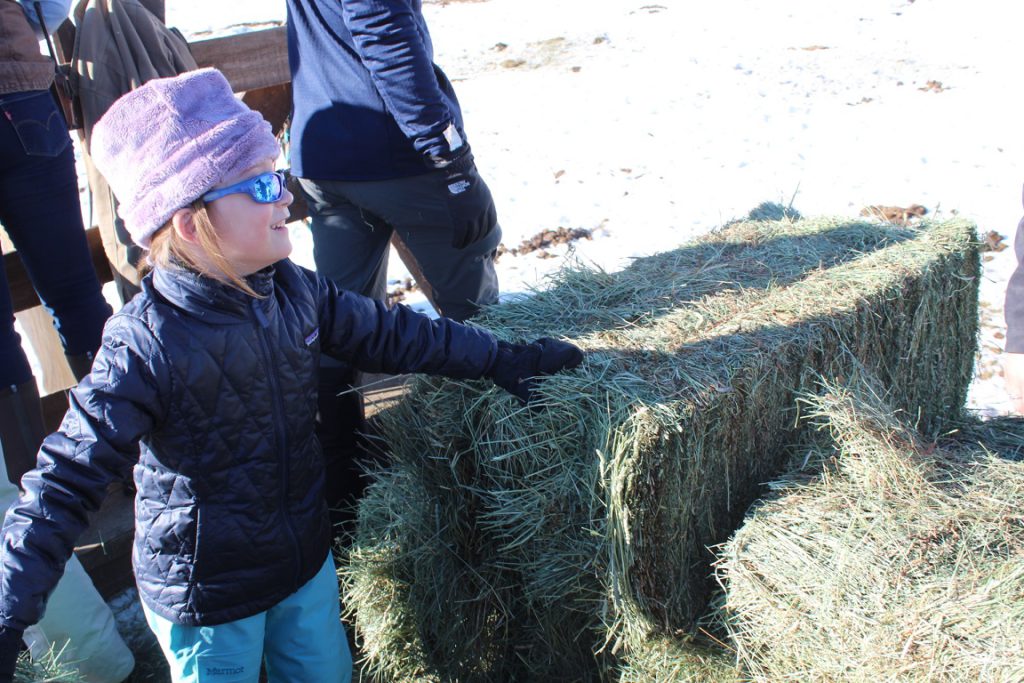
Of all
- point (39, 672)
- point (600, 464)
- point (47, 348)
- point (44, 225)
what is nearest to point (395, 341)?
point (600, 464)

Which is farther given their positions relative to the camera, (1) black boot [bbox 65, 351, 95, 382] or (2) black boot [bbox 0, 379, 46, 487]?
(1) black boot [bbox 65, 351, 95, 382]

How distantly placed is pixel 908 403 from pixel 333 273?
7.32 ft

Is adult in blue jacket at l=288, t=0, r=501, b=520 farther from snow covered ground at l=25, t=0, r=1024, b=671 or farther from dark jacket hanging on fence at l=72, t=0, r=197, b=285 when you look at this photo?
snow covered ground at l=25, t=0, r=1024, b=671

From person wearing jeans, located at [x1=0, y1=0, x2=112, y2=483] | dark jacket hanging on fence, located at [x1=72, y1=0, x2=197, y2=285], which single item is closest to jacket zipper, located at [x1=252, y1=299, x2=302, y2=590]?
person wearing jeans, located at [x1=0, y1=0, x2=112, y2=483]

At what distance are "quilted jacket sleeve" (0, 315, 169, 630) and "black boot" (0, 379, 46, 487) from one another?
126 cm

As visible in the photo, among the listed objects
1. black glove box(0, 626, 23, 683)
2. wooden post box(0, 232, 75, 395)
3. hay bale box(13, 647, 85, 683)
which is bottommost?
wooden post box(0, 232, 75, 395)

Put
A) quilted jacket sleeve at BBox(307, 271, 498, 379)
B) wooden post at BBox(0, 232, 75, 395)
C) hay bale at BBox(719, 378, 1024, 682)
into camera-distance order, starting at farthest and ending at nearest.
→ wooden post at BBox(0, 232, 75, 395) < quilted jacket sleeve at BBox(307, 271, 498, 379) < hay bale at BBox(719, 378, 1024, 682)

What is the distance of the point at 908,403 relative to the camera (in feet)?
10.5

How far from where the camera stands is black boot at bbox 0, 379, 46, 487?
9.45 feet

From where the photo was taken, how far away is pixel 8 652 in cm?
162

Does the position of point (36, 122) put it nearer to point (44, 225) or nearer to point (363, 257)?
point (44, 225)

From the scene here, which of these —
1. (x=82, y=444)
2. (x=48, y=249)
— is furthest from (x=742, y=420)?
(x=48, y=249)

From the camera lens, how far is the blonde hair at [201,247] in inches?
76.5

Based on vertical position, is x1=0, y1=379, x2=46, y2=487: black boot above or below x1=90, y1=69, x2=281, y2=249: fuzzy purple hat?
below
